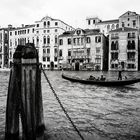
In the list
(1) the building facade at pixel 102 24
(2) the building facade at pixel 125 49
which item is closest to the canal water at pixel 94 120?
(2) the building facade at pixel 125 49

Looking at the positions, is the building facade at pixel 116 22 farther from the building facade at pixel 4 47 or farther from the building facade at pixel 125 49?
the building facade at pixel 4 47

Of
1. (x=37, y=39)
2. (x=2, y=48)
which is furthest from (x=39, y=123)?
(x=2, y=48)

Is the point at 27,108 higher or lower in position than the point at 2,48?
lower

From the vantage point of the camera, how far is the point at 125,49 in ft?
141

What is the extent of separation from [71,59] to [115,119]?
4066 centimetres

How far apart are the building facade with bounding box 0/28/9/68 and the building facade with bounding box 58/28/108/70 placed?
19.3 metres

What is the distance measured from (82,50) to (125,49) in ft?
30.5

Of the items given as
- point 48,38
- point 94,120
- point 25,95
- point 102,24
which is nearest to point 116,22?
point 102,24

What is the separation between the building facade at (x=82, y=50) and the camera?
148 ft

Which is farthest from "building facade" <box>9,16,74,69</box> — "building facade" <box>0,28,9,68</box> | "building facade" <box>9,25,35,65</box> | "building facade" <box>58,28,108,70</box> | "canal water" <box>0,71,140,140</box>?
"canal water" <box>0,71,140,140</box>

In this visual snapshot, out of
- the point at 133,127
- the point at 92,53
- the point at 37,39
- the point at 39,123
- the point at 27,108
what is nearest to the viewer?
the point at 27,108

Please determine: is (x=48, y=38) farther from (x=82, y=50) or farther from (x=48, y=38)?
(x=82, y=50)

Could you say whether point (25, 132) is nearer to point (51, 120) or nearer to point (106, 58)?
point (51, 120)

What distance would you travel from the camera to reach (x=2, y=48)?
60.8 m
